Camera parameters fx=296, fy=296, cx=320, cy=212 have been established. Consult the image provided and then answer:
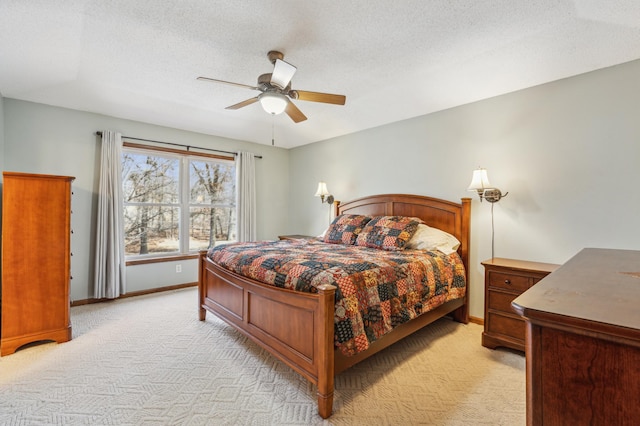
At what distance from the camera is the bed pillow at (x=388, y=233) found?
3098 mm

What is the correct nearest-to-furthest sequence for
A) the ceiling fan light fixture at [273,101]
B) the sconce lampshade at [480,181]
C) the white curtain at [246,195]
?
the ceiling fan light fixture at [273,101]
the sconce lampshade at [480,181]
the white curtain at [246,195]

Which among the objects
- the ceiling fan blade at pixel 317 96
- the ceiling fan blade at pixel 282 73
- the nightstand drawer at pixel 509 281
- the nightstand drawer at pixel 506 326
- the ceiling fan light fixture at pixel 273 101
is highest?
the ceiling fan blade at pixel 282 73

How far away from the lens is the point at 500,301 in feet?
8.45

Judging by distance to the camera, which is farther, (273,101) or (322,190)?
(322,190)

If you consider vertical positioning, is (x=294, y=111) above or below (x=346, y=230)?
above

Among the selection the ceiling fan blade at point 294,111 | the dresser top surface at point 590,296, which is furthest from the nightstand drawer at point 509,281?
the ceiling fan blade at point 294,111

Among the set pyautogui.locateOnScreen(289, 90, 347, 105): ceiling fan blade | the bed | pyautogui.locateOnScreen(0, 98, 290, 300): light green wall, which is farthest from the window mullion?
pyautogui.locateOnScreen(289, 90, 347, 105): ceiling fan blade

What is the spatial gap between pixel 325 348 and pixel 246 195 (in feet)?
12.2

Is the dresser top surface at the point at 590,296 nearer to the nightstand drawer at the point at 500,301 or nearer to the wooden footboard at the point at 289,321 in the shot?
the wooden footboard at the point at 289,321

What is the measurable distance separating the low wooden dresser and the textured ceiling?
202 centimetres

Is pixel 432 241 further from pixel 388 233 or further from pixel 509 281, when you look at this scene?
pixel 509 281

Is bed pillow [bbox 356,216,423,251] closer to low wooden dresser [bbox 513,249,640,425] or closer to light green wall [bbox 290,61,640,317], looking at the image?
light green wall [bbox 290,61,640,317]

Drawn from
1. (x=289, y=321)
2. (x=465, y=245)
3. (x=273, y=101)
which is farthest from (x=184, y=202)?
(x=465, y=245)

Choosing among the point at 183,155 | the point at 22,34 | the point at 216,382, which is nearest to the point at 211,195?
the point at 183,155
